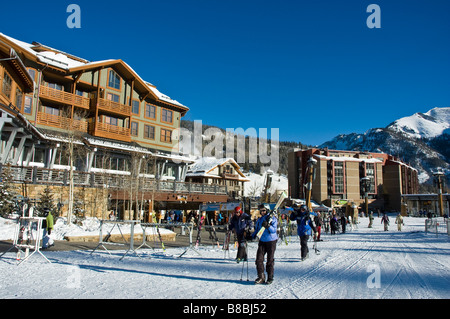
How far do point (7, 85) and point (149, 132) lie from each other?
15.6 meters

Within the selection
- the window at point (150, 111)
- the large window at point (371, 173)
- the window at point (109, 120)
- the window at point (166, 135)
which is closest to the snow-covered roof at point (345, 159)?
the large window at point (371, 173)

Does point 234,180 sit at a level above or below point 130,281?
above

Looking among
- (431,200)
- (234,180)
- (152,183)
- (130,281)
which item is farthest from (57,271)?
(431,200)

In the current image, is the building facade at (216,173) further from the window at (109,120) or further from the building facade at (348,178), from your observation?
the building facade at (348,178)

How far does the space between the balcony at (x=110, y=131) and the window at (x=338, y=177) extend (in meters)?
69.6

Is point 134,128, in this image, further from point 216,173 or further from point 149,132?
point 216,173

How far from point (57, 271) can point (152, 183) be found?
2168cm

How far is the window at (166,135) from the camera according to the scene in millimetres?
36250

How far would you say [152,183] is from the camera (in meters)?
29.0

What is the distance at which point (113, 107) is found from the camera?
103ft

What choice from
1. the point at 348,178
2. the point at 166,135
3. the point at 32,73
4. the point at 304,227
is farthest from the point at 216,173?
the point at 304,227

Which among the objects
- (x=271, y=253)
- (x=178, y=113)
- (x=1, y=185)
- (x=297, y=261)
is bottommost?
(x=297, y=261)

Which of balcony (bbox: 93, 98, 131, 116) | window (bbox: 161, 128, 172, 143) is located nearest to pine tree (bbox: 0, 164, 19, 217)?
balcony (bbox: 93, 98, 131, 116)
